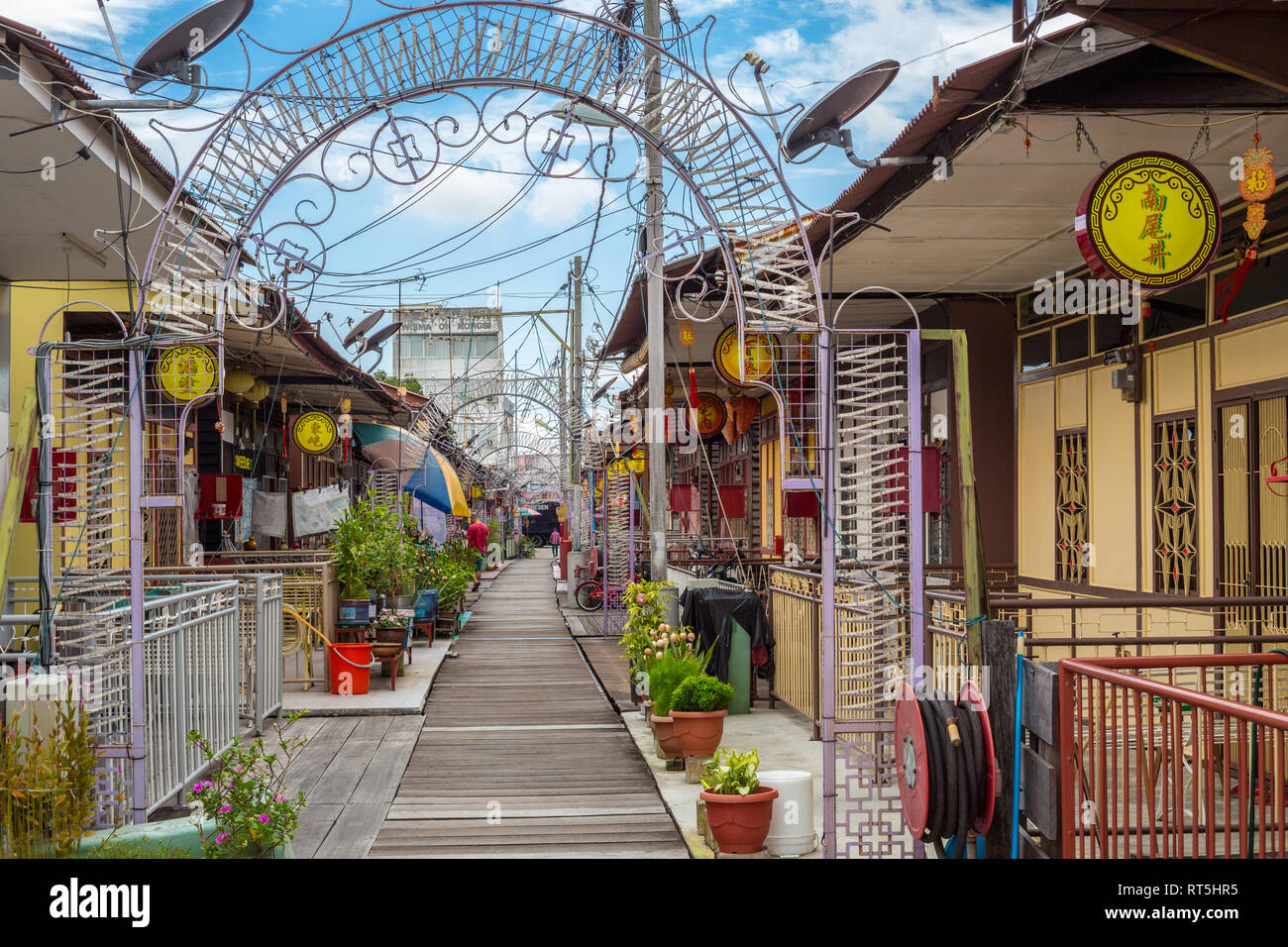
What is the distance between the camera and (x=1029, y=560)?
13.2m

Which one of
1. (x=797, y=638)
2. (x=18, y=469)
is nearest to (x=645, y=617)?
(x=797, y=638)

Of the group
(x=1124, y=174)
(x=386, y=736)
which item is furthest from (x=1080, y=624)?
(x=386, y=736)

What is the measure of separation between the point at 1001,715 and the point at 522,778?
465 cm

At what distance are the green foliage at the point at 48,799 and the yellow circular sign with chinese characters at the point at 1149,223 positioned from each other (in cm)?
589

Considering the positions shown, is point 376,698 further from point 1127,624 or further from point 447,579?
point 1127,624

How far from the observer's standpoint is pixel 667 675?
9.78 metres

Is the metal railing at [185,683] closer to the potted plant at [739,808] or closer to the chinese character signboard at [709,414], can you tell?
the potted plant at [739,808]

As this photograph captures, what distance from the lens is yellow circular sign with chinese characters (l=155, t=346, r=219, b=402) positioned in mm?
7525

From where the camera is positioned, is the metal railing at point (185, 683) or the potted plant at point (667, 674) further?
the potted plant at point (667, 674)

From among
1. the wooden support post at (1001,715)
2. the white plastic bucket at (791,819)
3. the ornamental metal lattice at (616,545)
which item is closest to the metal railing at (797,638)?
the white plastic bucket at (791,819)

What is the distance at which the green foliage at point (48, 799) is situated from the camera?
15.1 ft

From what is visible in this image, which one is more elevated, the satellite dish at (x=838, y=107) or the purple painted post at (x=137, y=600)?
the satellite dish at (x=838, y=107)

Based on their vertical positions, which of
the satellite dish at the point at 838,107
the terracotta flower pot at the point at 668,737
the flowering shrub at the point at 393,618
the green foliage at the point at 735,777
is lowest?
the terracotta flower pot at the point at 668,737

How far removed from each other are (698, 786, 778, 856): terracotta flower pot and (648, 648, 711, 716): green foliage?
2.78 meters
